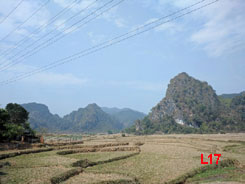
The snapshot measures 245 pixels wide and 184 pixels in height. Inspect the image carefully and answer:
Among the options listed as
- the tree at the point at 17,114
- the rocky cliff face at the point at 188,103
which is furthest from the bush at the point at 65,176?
the rocky cliff face at the point at 188,103

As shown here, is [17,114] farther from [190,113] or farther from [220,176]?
[190,113]

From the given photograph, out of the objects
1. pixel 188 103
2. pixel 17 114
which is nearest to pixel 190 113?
pixel 188 103

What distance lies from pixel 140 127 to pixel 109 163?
4403 inches

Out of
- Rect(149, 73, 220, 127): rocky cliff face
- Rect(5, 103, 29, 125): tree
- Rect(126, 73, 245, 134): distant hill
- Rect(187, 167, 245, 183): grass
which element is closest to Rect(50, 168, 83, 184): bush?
Rect(187, 167, 245, 183): grass

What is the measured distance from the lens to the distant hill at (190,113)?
10849 cm

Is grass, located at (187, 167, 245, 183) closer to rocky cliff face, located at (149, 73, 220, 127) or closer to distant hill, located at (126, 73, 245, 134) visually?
distant hill, located at (126, 73, 245, 134)

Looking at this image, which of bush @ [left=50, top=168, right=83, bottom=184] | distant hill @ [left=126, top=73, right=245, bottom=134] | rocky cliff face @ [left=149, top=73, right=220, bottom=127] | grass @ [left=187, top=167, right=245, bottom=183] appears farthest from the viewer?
rocky cliff face @ [left=149, top=73, right=220, bottom=127]

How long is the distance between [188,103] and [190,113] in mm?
8669

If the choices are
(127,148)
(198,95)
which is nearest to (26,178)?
(127,148)

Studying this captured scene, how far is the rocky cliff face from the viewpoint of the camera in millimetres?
120625

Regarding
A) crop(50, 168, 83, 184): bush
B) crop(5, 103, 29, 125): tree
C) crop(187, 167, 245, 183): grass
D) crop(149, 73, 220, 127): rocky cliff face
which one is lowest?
crop(187, 167, 245, 183): grass

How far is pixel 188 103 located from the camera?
13250cm

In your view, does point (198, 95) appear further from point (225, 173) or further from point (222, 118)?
point (225, 173)

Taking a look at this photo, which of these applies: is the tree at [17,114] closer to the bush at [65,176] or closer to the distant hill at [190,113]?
the bush at [65,176]
